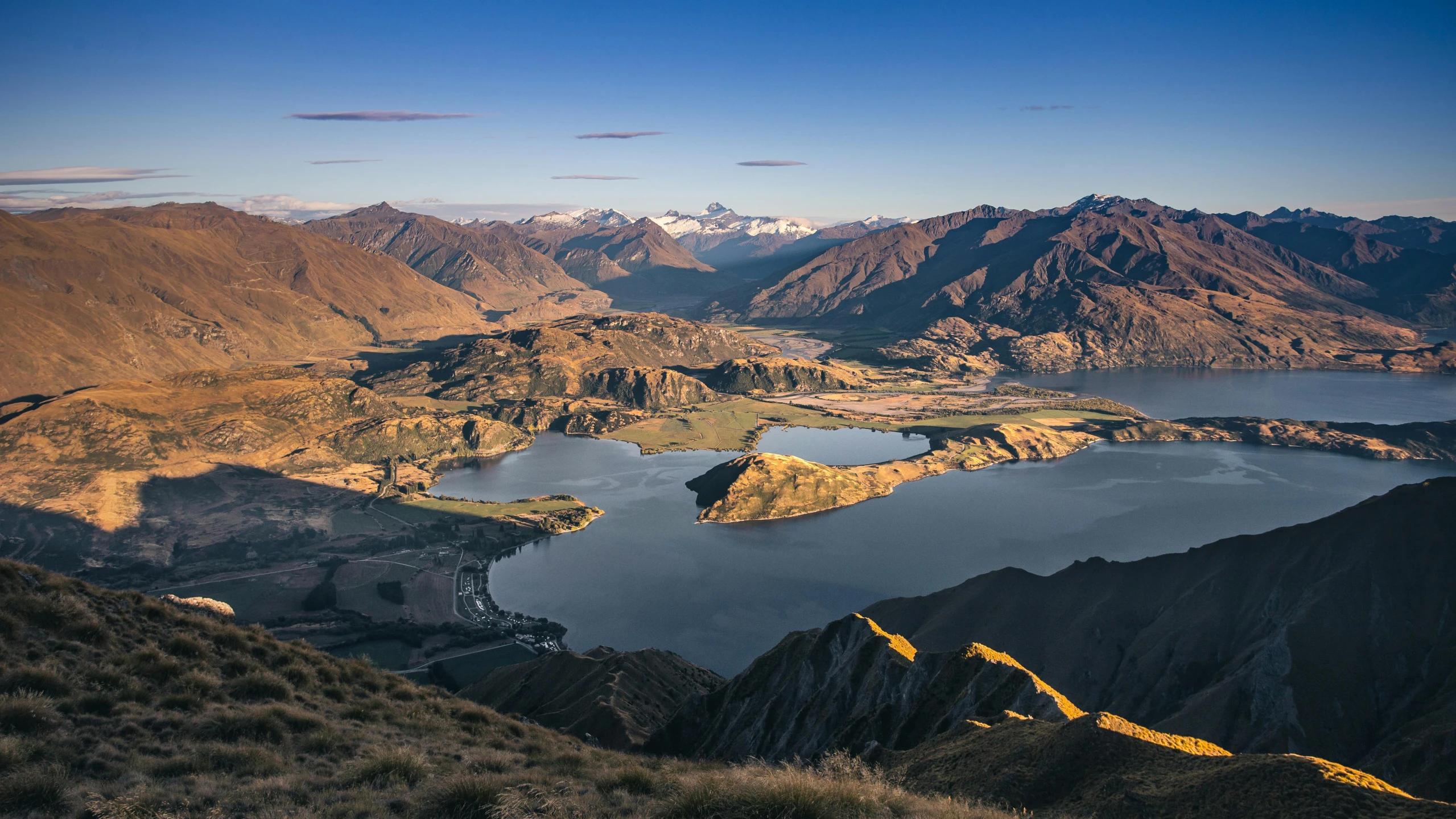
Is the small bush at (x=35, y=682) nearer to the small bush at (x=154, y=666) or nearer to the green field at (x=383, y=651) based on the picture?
the small bush at (x=154, y=666)

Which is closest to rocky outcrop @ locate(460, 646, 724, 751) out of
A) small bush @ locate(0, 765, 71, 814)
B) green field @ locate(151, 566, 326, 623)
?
small bush @ locate(0, 765, 71, 814)

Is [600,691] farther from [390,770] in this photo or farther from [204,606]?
[390,770]

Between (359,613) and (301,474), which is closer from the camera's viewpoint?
(359,613)

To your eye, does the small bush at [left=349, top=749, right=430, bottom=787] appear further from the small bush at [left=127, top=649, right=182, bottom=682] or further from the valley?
the small bush at [left=127, top=649, right=182, bottom=682]

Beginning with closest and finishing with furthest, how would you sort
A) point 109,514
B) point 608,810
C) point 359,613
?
point 608,810, point 359,613, point 109,514

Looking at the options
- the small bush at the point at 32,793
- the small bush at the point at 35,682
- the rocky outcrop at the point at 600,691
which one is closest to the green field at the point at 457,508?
the rocky outcrop at the point at 600,691

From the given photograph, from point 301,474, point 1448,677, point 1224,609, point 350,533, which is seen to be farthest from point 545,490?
point 1448,677

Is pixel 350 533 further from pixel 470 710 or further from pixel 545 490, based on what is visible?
pixel 470 710
